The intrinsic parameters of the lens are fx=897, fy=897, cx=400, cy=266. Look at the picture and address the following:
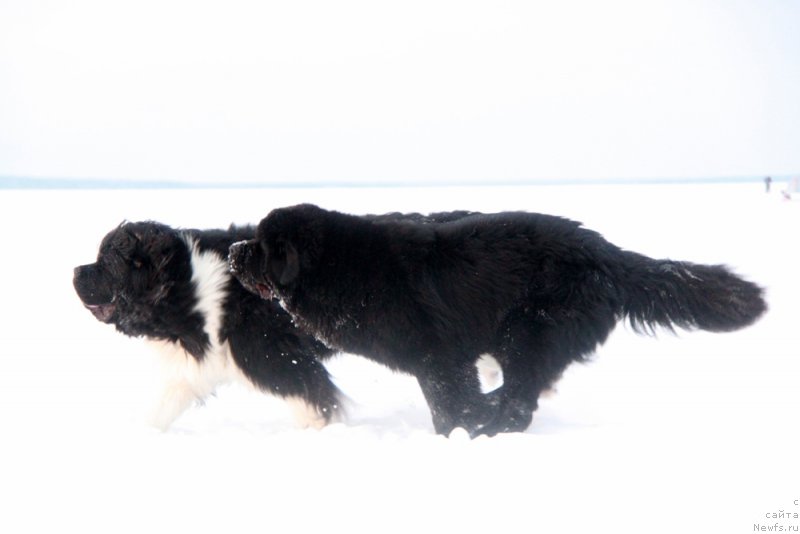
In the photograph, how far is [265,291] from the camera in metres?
5.39

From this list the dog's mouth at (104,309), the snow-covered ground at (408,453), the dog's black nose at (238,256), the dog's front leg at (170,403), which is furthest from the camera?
the dog's mouth at (104,309)

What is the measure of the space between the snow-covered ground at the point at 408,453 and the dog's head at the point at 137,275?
0.66m

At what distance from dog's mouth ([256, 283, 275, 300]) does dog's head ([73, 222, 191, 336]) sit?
1.90ft

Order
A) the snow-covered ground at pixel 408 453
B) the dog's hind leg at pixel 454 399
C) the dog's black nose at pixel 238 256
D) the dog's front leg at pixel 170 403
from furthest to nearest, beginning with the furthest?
the dog's front leg at pixel 170 403 < the dog's black nose at pixel 238 256 < the dog's hind leg at pixel 454 399 < the snow-covered ground at pixel 408 453

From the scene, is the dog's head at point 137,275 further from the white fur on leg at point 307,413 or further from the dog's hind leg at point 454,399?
the dog's hind leg at point 454,399

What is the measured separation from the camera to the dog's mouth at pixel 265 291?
5.34 metres

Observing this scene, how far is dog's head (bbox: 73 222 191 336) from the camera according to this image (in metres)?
5.68

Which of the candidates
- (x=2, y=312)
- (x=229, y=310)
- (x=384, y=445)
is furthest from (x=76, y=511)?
(x=2, y=312)

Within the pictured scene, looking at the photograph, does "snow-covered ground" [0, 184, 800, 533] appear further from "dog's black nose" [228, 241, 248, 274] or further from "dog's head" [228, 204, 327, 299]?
"dog's black nose" [228, 241, 248, 274]

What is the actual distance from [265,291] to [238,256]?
27cm

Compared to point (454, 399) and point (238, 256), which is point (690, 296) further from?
point (238, 256)

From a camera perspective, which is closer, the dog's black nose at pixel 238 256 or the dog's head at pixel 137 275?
the dog's black nose at pixel 238 256

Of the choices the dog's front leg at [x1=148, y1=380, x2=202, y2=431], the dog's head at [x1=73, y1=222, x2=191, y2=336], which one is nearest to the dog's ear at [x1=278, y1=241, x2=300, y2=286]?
the dog's head at [x1=73, y1=222, x2=191, y2=336]

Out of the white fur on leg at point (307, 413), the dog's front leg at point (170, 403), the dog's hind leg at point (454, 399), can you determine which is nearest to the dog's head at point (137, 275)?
the dog's front leg at point (170, 403)
